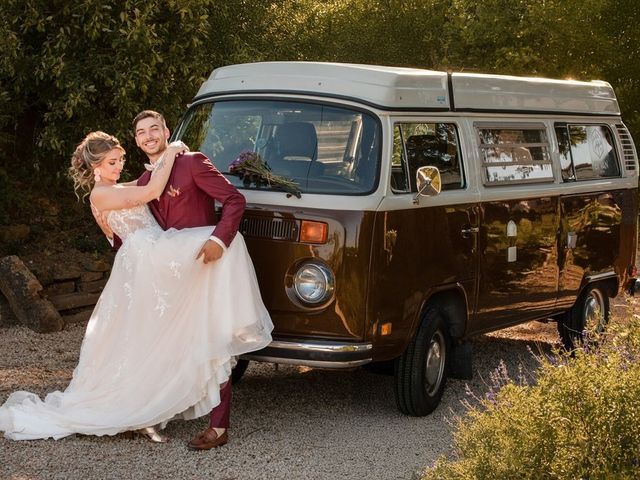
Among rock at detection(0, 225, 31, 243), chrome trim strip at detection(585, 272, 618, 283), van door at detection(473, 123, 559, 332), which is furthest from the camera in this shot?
rock at detection(0, 225, 31, 243)

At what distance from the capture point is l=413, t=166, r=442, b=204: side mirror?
24.8ft

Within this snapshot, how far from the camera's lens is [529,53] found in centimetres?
1736

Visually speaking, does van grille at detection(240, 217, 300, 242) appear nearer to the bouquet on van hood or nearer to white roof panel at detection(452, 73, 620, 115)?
the bouquet on van hood

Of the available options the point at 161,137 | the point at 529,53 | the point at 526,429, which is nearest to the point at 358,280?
the point at 161,137

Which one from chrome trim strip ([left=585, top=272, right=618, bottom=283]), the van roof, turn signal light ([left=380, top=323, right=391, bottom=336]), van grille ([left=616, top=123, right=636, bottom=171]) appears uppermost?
the van roof

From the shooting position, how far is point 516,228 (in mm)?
8992

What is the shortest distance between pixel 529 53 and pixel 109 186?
442 inches

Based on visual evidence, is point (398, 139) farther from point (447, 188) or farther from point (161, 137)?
point (161, 137)

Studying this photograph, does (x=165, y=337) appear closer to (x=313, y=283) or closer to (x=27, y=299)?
(x=313, y=283)

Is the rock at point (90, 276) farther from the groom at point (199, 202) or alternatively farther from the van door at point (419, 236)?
the van door at point (419, 236)

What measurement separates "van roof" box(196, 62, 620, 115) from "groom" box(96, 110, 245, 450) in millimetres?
936

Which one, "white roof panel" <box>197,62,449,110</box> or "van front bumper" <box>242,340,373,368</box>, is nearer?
"van front bumper" <box>242,340,373,368</box>

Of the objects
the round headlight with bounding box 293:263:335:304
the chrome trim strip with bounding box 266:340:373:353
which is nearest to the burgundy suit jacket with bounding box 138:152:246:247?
the round headlight with bounding box 293:263:335:304

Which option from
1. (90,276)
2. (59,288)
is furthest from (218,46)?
(59,288)
